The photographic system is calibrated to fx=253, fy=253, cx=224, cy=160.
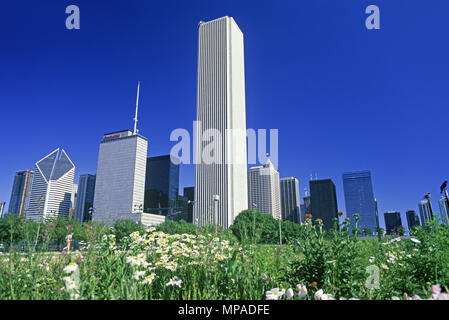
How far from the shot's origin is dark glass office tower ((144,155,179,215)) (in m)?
158

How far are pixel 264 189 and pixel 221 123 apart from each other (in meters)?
81.7

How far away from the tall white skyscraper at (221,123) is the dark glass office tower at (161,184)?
66.8m

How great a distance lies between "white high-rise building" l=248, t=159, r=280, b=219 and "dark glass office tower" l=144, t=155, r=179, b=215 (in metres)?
A: 50.3

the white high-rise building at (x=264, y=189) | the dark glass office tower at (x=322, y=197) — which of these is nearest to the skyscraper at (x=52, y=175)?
the white high-rise building at (x=264, y=189)

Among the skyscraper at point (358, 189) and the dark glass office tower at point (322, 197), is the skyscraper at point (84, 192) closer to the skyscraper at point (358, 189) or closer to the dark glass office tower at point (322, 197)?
the dark glass office tower at point (322, 197)

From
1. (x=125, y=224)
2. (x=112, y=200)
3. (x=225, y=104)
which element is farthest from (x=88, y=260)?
(x=112, y=200)

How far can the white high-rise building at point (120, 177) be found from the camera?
121000 millimetres

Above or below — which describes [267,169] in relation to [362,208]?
above

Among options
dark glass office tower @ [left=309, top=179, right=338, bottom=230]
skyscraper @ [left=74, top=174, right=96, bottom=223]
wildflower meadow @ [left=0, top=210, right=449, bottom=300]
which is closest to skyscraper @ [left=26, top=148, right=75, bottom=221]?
skyscraper @ [left=74, top=174, right=96, bottom=223]
